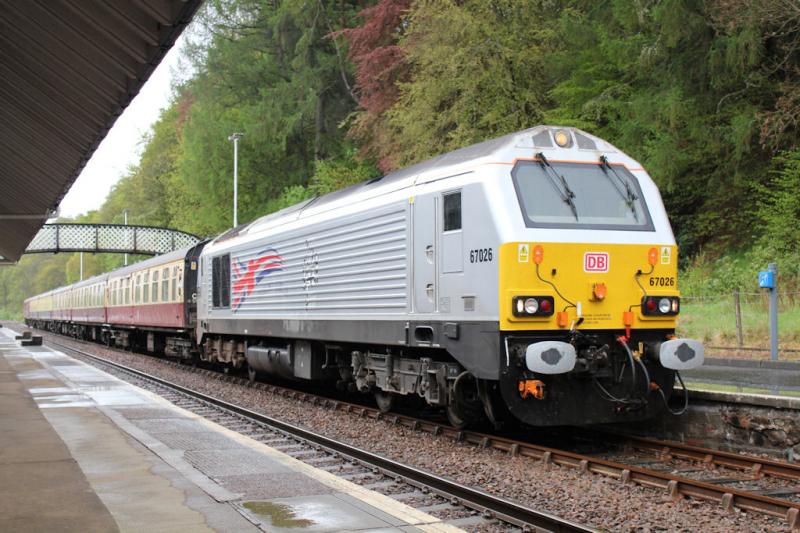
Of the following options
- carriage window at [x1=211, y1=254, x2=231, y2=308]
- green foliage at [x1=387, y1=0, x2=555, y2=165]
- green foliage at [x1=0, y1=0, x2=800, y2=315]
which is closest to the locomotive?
carriage window at [x1=211, y1=254, x2=231, y2=308]

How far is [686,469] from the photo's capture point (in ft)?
27.4

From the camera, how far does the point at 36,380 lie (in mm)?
17156

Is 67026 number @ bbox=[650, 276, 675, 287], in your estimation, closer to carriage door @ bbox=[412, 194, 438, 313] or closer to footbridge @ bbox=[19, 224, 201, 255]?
carriage door @ bbox=[412, 194, 438, 313]

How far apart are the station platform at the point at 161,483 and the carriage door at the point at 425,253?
2395 millimetres

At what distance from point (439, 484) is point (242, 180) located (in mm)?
38339

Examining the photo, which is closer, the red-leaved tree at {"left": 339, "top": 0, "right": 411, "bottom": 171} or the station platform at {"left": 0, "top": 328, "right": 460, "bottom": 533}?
the station platform at {"left": 0, "top": 328, "right": 460, "bottom": 533}

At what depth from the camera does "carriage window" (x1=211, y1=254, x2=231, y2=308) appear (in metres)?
17.2

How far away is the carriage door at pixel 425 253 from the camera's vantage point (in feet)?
31.8

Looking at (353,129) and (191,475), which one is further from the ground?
(353,129)

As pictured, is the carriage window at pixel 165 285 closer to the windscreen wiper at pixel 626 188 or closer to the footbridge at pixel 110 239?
the windscreen wiper at pixel 626 188

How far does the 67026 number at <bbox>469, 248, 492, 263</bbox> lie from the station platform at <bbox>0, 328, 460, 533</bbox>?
2701 millimetres

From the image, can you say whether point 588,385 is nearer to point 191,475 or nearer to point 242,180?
point 191,475

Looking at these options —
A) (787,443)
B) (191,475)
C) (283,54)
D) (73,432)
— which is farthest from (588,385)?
(283,54)

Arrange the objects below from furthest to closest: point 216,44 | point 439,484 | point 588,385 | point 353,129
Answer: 1. point 216,44
2. point 353,129
3. point 588,385
4. point 439,484
